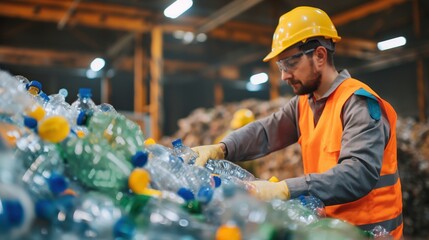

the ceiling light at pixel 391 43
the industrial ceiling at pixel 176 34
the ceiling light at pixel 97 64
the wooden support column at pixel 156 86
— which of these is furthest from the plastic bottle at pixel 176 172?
the ceiling light at pixel 97 64

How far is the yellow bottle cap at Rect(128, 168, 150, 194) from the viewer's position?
1.34 m

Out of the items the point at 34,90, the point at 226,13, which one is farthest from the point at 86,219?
the point at 226,13

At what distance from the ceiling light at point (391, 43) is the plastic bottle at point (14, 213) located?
39.3 feet

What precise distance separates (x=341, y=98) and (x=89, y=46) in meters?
13.4

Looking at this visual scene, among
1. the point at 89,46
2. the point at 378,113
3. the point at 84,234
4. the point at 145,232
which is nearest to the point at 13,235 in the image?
the point at 84,234

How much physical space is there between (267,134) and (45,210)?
192 centimetres

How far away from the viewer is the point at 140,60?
11602mm

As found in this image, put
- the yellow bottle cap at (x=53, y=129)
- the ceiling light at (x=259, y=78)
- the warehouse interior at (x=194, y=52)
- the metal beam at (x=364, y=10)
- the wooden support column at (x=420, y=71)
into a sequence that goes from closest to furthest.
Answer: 1. the yellow bottle cap at (x=53, y=129)
2. the metal beam at (x=364, y=10)
3. the warehouse interior at (x=194, y=52)
4. the wooden support column at (x=420, y=71)
5. the ceiling light at (x=259, y=78)

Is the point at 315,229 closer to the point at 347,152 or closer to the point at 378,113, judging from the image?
the point at 347,152

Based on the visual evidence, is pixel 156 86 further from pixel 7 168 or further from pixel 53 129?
pixel 7 168

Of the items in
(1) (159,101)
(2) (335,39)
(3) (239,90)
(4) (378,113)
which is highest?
(3) (239,90)

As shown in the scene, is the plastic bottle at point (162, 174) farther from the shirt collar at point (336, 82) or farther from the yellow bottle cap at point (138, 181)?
the shirt collar at point (336, 82)

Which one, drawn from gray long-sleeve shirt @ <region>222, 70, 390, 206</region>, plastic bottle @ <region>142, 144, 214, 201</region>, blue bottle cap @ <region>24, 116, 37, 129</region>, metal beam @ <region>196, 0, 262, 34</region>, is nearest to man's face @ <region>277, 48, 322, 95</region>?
gray long-sleeve shirt @ <region>222, 70, 390, 206</region>

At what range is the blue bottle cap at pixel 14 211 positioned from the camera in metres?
1.04
